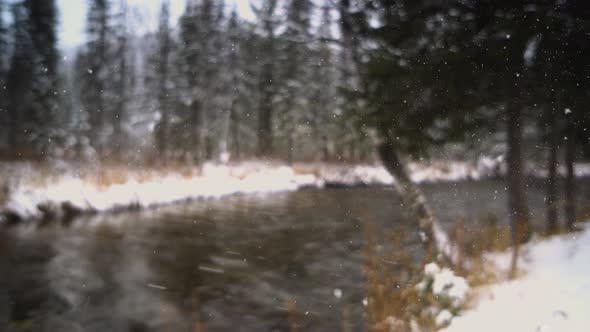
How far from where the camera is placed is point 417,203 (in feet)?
25.2

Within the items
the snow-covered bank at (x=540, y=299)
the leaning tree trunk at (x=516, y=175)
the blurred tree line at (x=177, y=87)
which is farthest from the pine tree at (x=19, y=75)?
the snow-covered bank at (x=540, y=299)

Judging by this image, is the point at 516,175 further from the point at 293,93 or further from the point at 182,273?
the point at 293,93

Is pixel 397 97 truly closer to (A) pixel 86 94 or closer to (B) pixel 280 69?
(B) pixel 280 69

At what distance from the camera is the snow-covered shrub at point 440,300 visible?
436 centimetres

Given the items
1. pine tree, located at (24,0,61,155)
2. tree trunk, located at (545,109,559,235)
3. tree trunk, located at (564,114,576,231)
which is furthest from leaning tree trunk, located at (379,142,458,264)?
pine tree, located at (24,0,61,155)

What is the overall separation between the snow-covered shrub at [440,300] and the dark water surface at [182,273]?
2.75 ft

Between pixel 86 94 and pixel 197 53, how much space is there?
40.3 ft

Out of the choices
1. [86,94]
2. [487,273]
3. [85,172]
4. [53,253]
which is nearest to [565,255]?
[487,273]

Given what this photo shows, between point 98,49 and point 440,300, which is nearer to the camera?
point 440,300

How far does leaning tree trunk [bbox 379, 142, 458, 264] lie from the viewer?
720 cm

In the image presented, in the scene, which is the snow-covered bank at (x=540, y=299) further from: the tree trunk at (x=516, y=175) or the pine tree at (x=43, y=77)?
the pine tree at (x=43, y=77)

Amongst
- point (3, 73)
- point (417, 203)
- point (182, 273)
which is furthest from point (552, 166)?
point (3, 73)

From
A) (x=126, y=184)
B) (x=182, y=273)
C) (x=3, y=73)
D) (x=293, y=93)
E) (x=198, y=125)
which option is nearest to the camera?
(x=182, y=273)

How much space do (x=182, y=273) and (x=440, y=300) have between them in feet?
17.2
